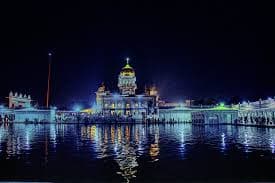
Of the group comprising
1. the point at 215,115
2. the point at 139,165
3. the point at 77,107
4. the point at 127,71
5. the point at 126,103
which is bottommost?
the point at 139,165

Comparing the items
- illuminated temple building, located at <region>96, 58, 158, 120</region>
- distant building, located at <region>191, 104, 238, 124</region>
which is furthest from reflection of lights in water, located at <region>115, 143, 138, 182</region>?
illuminated temple building, located at <region>96, 58, 158, 120</region>

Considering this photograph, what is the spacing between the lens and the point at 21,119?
74938 mm

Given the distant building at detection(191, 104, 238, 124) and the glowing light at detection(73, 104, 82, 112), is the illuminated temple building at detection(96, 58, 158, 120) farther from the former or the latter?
the distant building at detection(191, 104, 238, 124)

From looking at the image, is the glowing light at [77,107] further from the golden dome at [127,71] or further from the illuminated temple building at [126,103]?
the golden dome at [127,71]

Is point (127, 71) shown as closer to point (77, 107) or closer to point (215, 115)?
point (77, 107)

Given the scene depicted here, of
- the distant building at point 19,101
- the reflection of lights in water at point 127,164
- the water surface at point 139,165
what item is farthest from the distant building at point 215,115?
the reflection of lights in water at point 127,164

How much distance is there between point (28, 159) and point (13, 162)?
73 cm

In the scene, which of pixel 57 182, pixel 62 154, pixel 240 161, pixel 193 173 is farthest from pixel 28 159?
pixel 240 161

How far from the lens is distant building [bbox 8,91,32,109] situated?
7474 cm

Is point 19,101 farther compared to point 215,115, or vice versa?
point 19,101

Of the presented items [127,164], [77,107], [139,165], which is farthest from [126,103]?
[139,165]

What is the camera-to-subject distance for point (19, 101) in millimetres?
78562

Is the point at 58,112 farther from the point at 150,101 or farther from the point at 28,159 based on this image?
the point at 28,159

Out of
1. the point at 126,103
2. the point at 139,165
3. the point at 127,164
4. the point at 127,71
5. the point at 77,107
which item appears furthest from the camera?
the point at 127,71
